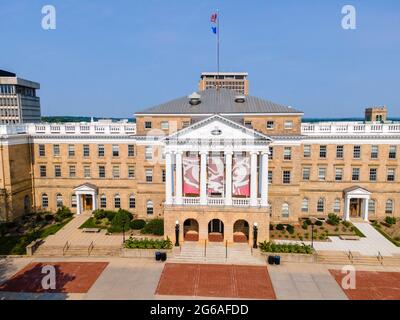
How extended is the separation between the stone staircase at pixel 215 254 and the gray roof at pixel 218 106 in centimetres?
1742

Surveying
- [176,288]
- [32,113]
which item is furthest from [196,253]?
Answer: [32,113]

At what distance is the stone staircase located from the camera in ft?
109

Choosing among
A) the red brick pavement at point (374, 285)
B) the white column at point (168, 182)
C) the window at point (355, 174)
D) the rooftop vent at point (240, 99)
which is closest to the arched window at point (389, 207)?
the window at point (355, 174)

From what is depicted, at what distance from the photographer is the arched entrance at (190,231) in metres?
38.5

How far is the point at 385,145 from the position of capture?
4581 centimetres

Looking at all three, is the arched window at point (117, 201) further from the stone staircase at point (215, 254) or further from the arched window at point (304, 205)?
the arched window at point (304, 205)

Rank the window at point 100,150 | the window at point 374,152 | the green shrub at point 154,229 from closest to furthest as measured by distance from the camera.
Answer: the green shrub at point 154,229 < the window at point 374,152 < the window at point 100,150

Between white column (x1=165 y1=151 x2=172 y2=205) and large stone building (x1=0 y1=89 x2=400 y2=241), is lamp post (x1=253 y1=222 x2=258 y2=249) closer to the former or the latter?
large stone building (x1=0 y1=89 x2=400 y2=241)

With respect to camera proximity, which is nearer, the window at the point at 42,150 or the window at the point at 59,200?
the window at the point at 42,150

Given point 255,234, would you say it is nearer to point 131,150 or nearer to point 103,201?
point 131,150

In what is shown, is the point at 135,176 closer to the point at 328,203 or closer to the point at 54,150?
the point at 54,150

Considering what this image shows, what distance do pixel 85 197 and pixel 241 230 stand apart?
2504 centimetres

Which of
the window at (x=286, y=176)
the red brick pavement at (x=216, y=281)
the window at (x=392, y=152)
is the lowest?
the red brick pavement at (x=216, y=281)

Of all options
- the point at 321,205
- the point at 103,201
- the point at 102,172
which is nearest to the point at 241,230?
the point at 321,205
